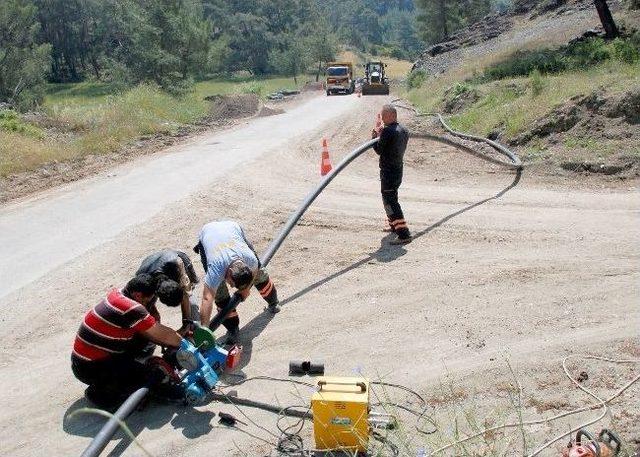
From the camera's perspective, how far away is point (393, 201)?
8648mm

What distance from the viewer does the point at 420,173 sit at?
12445mm

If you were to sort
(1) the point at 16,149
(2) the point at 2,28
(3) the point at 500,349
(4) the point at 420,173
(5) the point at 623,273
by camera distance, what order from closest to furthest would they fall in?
1. (3) the point at 500,349
2. (5) the point at 623,273
3. (4) the point at 420,173
4. (1) the point at 16,149
5. (2) the point at 2,28

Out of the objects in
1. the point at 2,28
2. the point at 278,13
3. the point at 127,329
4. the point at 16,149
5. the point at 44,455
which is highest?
the point at 278,13

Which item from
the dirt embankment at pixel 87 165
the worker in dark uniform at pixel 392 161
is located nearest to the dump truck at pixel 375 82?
the dirt embankment at pixel 87 165

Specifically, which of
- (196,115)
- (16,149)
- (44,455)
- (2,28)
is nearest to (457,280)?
(44,455)

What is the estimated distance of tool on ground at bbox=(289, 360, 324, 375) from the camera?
221 inches

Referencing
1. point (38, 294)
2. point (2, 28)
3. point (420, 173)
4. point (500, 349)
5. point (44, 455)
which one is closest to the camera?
point (44, 455)

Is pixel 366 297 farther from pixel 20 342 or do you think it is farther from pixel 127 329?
pixel 20 342

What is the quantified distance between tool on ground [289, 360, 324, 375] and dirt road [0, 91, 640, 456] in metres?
0.19

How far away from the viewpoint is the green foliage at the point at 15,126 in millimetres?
16891

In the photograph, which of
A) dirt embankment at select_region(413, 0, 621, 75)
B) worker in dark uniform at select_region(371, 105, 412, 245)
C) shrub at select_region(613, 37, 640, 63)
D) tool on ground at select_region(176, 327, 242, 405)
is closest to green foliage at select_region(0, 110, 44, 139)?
worker in dark uniform at select_region(371, 105, 412, 245)

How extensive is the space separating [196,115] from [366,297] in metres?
19.8

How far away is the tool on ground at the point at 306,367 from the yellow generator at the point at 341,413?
1.10m

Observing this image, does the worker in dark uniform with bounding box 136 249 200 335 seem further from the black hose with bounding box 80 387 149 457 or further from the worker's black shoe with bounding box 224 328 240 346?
the black hose with bounding box 80 387 149 457
